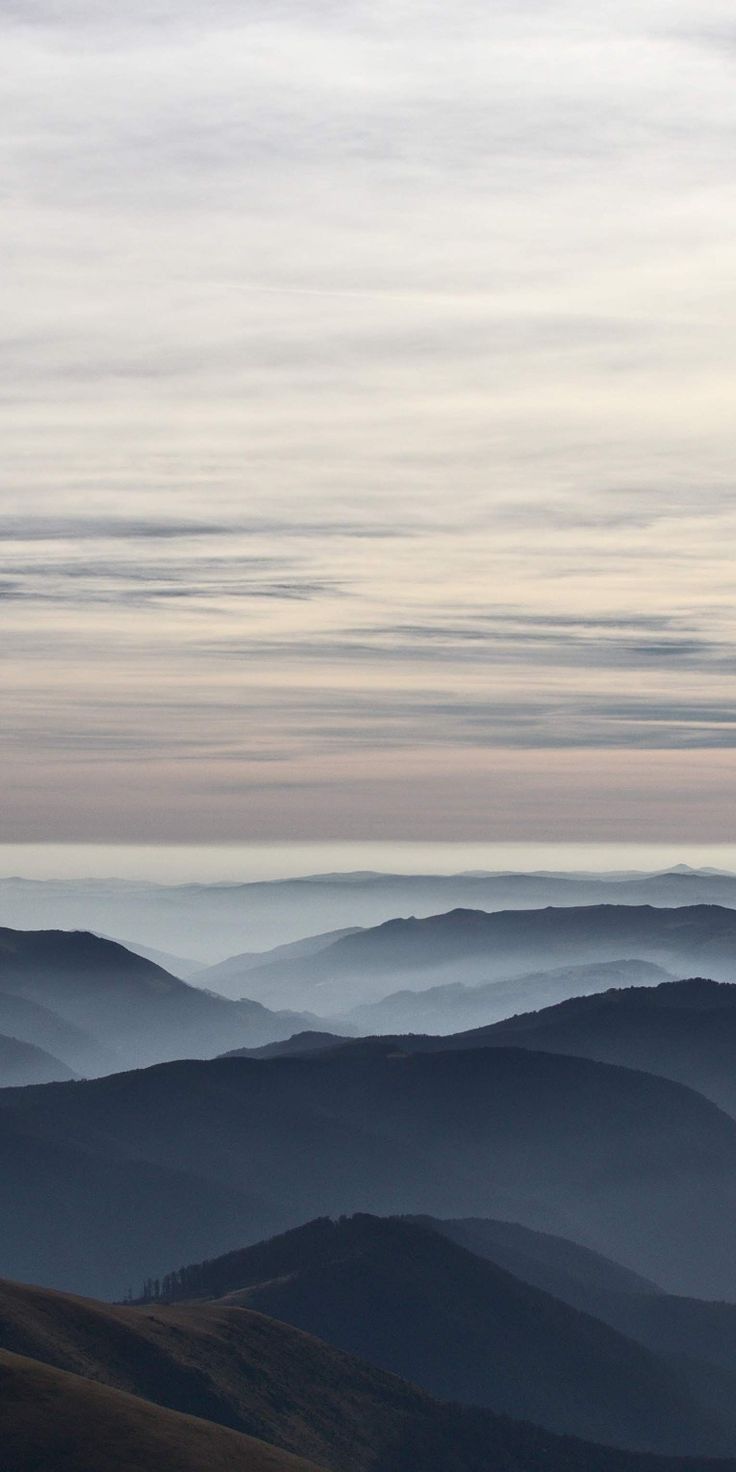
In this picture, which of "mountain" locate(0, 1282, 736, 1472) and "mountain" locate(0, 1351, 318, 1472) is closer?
"mountain" locate(0, 1351, 318, 1472)

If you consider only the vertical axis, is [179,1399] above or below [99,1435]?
below

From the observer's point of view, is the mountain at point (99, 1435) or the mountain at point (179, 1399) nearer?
the mountain at point (99, 1435)

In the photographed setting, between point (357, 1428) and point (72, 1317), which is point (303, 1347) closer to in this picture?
point (357, 1428)

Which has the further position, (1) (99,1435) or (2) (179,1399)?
(2) (179,1399)
